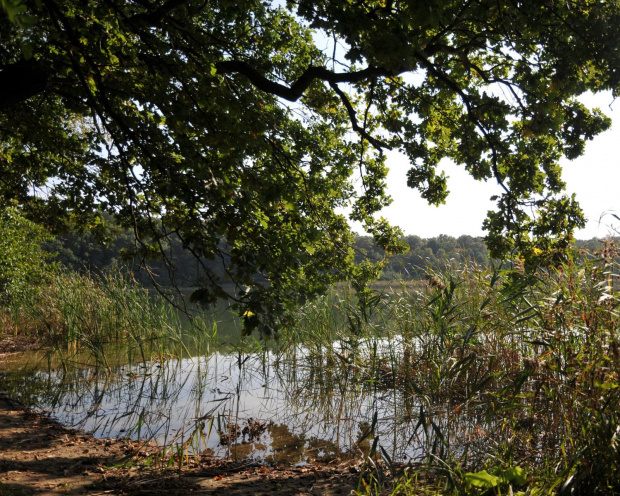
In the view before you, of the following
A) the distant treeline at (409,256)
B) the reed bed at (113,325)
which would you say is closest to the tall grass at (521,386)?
the distant treeline at (409,256)

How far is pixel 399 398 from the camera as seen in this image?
18.6 feet

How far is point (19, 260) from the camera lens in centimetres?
1131

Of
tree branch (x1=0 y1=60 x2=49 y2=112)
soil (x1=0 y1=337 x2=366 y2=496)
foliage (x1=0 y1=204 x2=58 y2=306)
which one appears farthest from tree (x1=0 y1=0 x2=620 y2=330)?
foliage (x1=0 y1=204 x2=58 y2=306)

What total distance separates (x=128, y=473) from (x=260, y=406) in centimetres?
253

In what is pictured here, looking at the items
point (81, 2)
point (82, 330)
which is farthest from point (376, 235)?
point (82, 330)

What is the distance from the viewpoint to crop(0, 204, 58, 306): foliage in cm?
1084

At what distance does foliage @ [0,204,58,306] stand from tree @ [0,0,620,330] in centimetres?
394

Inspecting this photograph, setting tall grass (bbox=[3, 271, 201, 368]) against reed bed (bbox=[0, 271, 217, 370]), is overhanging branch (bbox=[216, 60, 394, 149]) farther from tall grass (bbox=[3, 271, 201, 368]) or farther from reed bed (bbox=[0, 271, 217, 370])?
tall grass (bbox=[3, 271, 201, 368])

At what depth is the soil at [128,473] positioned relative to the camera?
11.7ft

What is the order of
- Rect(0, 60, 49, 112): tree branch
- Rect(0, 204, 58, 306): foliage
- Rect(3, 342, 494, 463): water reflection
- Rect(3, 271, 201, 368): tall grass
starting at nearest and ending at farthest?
Rect(0, 60, 49, 112): tree branch < Rect(3, 342, 494, 463): water reflection < Rect(3, 271, 201, 368): tall grass < Rect(0, 204, 58, 306): foliage

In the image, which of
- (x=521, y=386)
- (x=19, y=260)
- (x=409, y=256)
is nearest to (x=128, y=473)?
(x=521, y=386)

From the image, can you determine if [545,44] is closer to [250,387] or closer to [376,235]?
[376,235]

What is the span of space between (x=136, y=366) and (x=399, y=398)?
422 centimetres

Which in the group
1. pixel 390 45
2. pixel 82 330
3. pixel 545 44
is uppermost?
pixel 545 44
